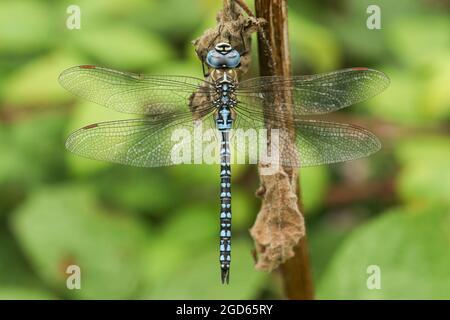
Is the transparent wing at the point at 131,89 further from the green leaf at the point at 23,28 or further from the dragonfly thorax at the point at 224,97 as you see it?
the green leaf at the point at 23,28

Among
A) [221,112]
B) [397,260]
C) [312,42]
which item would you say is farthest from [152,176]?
[397,260]

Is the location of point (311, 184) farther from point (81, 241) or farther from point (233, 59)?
point (233, 59)

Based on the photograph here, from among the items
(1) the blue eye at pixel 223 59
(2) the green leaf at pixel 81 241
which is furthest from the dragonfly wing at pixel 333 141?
(2) the green leaf at pixel 81 241

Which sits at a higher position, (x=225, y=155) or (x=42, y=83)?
(x=42, y=83)

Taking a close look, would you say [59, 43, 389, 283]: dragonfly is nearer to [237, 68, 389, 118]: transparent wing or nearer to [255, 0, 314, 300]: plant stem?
[237, 68, 389, 118]: transparent wing

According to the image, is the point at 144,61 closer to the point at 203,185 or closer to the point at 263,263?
the point at 203,185

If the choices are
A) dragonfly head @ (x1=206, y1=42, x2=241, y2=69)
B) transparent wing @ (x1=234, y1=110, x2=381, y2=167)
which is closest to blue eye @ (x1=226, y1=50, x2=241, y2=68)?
dragonfly head @ (x1=206, y1=42, x2=241, y2=69)
